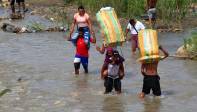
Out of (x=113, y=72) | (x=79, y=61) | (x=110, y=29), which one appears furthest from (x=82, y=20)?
(x=113, y=72)

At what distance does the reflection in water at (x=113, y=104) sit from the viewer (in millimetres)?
9203

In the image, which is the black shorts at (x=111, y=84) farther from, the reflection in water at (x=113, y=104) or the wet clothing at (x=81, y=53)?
the wet clothing at (x=81, y=53)

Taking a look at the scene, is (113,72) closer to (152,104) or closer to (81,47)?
(152,104)

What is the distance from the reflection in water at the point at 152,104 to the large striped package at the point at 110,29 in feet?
3.95

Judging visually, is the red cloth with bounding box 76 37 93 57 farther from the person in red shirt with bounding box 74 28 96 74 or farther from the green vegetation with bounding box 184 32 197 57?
the green vegetation with bounding box 184 32 197 57

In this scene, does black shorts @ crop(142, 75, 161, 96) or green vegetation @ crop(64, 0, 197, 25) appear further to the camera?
green vegetation @ crop(64, 0, 197, 25)

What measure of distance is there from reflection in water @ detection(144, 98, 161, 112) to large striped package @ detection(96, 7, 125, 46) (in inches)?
47.3

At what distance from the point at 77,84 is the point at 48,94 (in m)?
0.96

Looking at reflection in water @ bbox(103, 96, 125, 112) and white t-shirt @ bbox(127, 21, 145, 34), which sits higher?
white t-shirt @ bbox(127, 21, 145, 34)

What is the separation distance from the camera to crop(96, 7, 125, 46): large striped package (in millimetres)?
10289

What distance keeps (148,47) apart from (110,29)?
3.35 feet

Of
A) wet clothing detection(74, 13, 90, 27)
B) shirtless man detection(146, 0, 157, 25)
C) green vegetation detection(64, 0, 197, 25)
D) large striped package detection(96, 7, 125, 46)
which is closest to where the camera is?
large striped package detection(96, 7, 125, 46)

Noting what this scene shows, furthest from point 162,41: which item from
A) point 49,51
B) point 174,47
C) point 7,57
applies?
point 7,57

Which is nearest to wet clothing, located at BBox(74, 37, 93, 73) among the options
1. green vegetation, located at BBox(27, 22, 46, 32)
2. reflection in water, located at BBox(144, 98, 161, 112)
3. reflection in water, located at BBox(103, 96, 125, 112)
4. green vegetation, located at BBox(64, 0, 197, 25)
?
reflection in water, located at BBox(103, 96, 125, 112)
